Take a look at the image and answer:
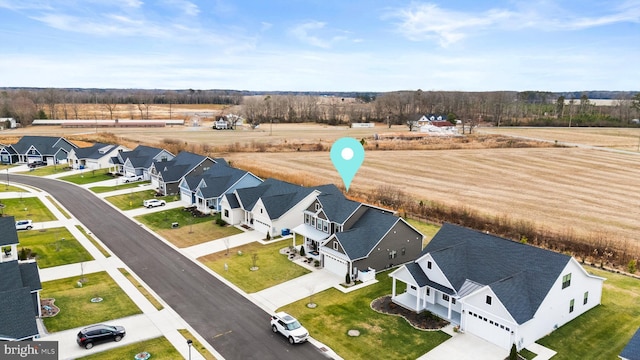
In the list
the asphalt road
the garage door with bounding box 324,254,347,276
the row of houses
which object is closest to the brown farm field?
the row of houses

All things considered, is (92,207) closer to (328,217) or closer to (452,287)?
(328,217)

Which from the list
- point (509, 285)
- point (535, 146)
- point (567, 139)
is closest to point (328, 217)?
point (509, 285)

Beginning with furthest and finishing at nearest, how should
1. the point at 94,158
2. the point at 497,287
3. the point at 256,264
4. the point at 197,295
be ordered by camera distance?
the point at 94,158 → the point at 256,264 → the point at 197,295 → the point at 497,287

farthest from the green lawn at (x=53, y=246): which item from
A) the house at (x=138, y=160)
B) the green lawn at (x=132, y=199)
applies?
the house at (x=138, y=160)

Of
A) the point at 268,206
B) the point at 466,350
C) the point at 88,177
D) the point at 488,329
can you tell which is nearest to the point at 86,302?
the point at 268,206

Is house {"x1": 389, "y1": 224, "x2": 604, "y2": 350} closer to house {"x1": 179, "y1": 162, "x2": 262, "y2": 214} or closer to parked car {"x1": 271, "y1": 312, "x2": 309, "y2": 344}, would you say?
parked car {"x1": 271, "y1": 312, "x2": 309, "y2": 344}

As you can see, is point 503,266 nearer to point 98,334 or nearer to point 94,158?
point 98,334
